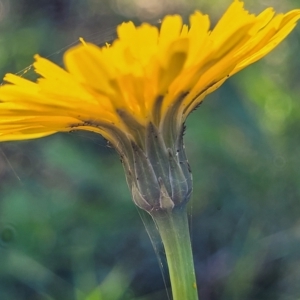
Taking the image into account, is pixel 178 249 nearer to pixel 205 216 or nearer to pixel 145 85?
pixel 145 85

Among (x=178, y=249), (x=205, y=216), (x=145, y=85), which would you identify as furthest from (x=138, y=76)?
(x=205, y=216)

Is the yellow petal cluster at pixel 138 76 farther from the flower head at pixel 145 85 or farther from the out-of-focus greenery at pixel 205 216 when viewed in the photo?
the out-of-focus greenery at pixel 205 216

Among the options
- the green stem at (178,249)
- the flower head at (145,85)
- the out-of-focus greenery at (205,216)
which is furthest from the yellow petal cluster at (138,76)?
the out-of-focus greenery at (205,216)

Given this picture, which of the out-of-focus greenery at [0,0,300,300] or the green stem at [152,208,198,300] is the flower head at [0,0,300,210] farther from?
the out-of-focus greenery at [0,0,300,300]

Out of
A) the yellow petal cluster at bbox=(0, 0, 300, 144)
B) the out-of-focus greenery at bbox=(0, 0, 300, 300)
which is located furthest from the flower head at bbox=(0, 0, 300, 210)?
the out-of-focus greenery at bbox=(0, 0, 300, 300)

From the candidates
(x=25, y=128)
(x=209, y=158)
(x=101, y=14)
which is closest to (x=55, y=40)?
(x=101, y=14)

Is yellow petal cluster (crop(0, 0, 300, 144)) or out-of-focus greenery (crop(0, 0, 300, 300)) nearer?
yellow petal cluster (crop(0, 0, 300, 144))
